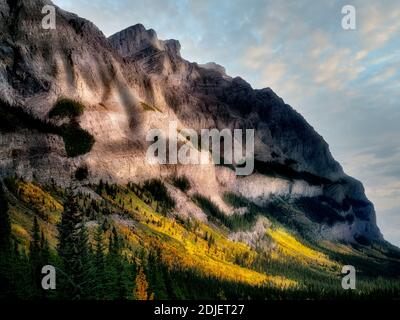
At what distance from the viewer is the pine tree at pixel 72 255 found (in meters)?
72.4

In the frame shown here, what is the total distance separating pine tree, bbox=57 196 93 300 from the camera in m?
72.4

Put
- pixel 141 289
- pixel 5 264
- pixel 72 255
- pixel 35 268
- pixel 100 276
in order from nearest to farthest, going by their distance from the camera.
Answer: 1. pixel 72 255
2. pixel 100 276
3. pixel 35 268
4. pixel 5 264
5. pixel 141 289

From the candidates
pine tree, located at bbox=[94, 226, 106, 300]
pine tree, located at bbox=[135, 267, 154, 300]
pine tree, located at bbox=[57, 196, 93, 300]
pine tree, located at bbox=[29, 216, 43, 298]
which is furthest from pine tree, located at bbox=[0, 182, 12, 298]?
pine tree, located at bbox=[135, 267, 154, 300]

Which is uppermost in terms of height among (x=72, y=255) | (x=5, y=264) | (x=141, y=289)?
(x=72, y=255)

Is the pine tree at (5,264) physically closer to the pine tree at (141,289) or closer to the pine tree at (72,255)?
the pine tree at (72,255)

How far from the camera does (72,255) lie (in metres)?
72.4

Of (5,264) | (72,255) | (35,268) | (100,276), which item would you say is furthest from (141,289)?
(72,255)

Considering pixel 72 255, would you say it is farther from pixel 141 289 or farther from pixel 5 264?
pixel 141 289

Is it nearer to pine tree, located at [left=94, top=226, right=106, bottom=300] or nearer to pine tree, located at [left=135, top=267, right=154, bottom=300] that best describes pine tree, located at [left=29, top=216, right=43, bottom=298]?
pine tree, located at [left=94, top=226, right=106, bottom=300]

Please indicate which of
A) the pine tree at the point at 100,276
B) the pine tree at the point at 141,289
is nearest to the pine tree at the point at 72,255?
the pine tree at the point at 100,276
